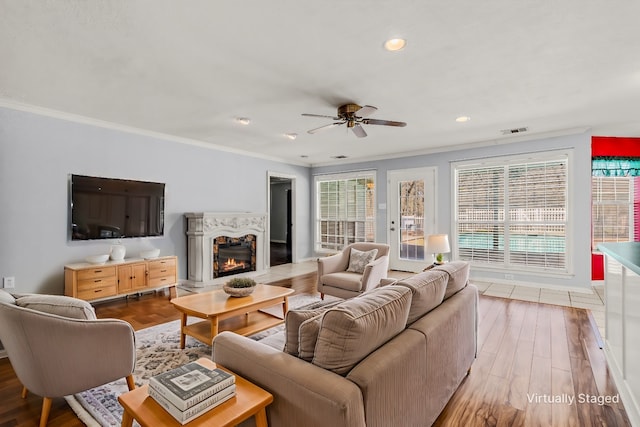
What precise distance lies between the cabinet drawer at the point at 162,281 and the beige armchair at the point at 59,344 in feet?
8.40

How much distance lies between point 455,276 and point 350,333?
1337 mm

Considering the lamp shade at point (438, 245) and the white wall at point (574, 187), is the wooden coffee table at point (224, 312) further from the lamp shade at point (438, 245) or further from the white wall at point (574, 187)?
the white wall at point (574, 187)

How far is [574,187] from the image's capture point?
185 inches

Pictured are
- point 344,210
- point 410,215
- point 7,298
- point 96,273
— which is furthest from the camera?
point 344,210

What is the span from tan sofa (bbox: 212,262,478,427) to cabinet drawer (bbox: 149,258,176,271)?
3456 millimetres

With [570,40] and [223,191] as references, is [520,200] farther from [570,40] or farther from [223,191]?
[223,191]

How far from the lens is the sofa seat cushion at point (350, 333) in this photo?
1268 mm

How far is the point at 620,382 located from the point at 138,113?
5425mm

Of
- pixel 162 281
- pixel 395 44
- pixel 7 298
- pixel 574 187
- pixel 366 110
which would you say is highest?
pixel 395 44

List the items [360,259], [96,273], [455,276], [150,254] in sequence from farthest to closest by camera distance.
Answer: [150,254]
[360,259]
[96,273]
[455,276]

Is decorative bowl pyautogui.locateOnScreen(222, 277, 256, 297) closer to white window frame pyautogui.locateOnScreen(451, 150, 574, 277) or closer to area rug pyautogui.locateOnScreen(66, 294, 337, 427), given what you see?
area rug pyautogui.locateOnScreen(66, 294, 337, 427)

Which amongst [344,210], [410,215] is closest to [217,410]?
[410,215]

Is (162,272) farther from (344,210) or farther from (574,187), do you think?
(574,187)

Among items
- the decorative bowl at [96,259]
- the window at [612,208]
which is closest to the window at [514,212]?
the window at [612,208]
